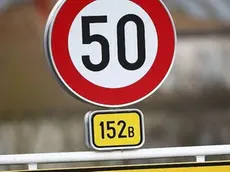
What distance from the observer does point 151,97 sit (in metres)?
3.36

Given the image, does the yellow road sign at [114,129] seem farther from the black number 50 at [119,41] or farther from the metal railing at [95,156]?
the black number 50 at [119,41]

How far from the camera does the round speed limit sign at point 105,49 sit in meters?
3.16

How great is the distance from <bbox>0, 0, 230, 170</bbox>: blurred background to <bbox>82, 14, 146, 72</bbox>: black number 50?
0.56 feet

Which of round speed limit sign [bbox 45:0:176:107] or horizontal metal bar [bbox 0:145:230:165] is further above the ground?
round speed limit sign [bbox 45:0:176:107]

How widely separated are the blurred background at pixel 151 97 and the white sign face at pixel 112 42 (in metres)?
0.15

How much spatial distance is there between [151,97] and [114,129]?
10.7 inches

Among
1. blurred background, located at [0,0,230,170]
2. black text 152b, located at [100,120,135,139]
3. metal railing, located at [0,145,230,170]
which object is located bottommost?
metal railing, located at [0,145,230,170]

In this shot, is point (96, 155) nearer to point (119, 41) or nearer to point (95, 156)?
point (95, 156)

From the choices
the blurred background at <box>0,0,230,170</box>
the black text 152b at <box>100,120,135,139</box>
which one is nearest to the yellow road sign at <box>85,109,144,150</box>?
the black text 152b at <box>100,120,135,139</box>

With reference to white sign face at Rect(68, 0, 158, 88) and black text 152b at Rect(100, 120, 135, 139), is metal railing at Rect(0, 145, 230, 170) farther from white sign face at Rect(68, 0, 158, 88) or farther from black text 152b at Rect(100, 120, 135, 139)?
white sign face at Rect(68, 0, 158, 88)

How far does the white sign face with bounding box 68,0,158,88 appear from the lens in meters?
3.16

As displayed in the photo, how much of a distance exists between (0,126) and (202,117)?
26.2 inches

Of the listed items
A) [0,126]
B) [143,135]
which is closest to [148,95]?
[143,135]

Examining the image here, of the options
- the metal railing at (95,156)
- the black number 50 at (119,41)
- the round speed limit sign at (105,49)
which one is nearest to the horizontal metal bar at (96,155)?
the metal railing at (95,156)
